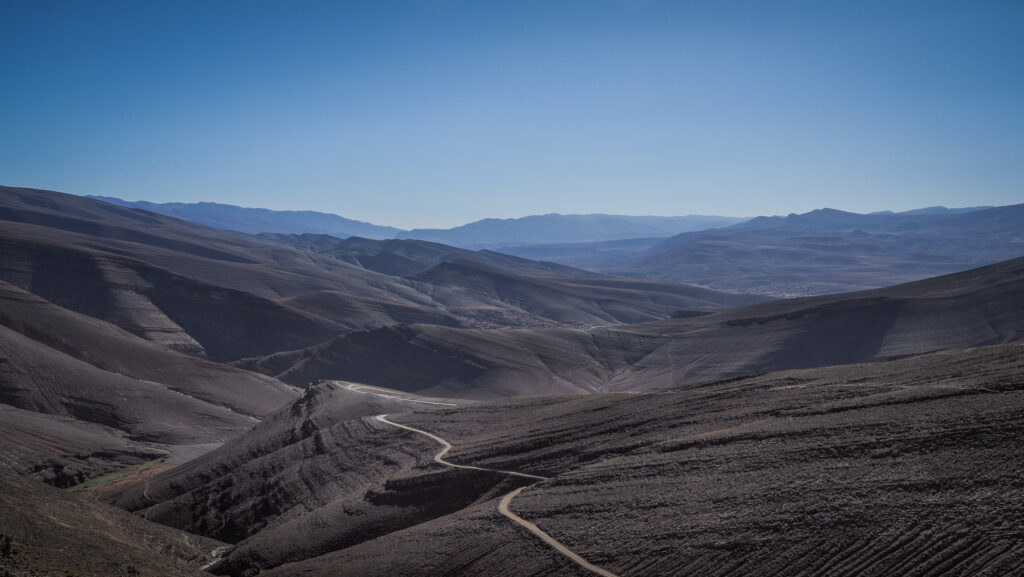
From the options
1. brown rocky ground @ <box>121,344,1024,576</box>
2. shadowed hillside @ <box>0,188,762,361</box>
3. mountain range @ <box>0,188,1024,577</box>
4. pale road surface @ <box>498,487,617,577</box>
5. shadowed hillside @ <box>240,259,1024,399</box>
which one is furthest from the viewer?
shadowed hillside @ <box>0,188,762,361</box>

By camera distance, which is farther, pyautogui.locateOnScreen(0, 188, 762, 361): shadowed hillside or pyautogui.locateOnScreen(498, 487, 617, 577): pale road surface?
pyautogui.locateOnScreen(0, 188, 762, 361): shadowed hillside

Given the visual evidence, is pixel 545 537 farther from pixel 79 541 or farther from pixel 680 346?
pixel 680 346

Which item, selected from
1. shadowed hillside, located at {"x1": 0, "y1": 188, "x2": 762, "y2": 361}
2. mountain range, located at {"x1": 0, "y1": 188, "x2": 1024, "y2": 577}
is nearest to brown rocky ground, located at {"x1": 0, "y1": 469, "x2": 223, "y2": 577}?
mountain range, located at {"x1": 0, "y1": 188, "x2": 1024, "y2": 577}

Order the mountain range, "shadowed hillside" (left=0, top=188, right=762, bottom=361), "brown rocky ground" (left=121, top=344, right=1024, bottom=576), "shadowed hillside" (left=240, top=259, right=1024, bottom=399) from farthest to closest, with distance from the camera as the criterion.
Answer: "shadowed hillside" (left=0, top=188, right=762, bottom=361)
"shadowed hillside" (left=240, top=259, right=1024, bottom=399)
the mountain range
"brown rocky ground" (left=121, top=344, right=1024, bottom=576)

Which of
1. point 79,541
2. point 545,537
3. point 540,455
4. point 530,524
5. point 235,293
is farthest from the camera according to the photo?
point 235,293

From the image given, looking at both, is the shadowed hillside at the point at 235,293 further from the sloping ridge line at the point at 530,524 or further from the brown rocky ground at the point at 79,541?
the sloping ridge line at the point at 530,524

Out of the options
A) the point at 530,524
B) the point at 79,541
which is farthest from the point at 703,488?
the point at 79,541

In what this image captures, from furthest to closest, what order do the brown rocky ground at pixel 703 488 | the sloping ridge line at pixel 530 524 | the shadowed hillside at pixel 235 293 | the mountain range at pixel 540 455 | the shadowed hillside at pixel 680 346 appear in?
the shadowed hillside at pixel 235 293 < the shadowed hillside at pixel 680 346 < the sloping ridge line at pixel 530 524 < the mountain range at pixel 540 455 < the brown rocky ground at pixel 703 488

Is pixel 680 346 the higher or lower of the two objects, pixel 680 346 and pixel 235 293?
the lower

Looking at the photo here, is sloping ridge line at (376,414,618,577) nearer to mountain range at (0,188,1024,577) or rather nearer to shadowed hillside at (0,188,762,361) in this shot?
mountain range at (0,188,1024,577)

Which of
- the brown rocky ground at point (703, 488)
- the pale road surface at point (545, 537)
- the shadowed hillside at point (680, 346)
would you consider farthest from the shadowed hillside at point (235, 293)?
the pale road surface at point (545, 537)

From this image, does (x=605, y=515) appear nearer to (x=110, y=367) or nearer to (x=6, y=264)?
(x=110, y=367)

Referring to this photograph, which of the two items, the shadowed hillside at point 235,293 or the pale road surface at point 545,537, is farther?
the shadowed hillside at point 235,293
